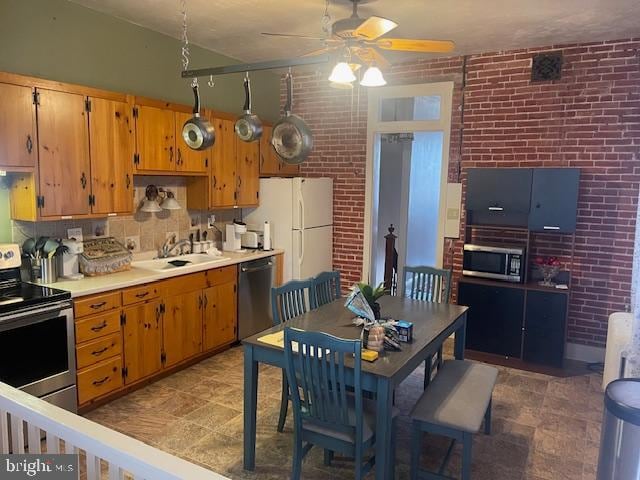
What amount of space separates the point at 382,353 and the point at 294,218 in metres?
2.79

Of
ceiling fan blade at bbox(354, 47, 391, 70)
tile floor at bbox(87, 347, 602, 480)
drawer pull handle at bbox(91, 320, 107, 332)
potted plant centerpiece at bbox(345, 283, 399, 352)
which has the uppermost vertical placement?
ceiling fan blade at bbox(354, 47, 391, 70)

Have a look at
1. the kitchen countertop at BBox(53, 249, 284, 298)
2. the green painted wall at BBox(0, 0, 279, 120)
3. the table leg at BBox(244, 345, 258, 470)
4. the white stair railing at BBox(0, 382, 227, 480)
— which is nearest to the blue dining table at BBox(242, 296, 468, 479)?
the table leg at BBox(244, 345, 258, 470)

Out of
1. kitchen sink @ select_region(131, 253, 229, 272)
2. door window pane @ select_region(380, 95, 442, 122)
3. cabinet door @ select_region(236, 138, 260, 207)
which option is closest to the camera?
kitchen sink @ select_region(131, 253, 229, 272)

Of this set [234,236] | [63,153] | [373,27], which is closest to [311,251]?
[234,236]

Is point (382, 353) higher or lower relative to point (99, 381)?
higher

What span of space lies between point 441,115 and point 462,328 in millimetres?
2496

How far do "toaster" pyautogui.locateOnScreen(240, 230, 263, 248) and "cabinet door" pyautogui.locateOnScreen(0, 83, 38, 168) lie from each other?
232cm


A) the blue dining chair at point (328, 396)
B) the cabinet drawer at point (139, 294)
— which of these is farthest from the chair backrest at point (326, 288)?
the cabinet drawer at point (139, 294)

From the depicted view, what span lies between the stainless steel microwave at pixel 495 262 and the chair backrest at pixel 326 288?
1552 millimetres

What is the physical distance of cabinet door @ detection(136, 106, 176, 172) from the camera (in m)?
3.87

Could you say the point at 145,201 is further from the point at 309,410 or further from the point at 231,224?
the point at 309,410

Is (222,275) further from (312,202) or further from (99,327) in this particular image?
(312,202)

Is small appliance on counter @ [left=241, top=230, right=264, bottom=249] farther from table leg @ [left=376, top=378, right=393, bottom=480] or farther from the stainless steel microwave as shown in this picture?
table leg @ [left=376, top=378, right=393, bottom=480]

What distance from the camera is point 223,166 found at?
4730 millimetres
